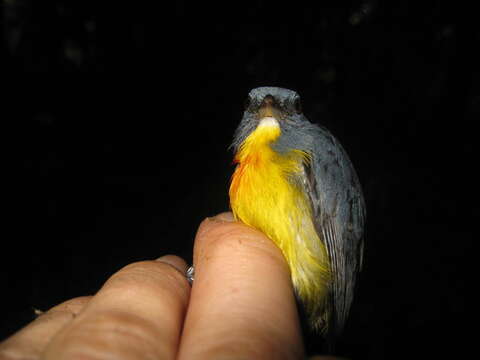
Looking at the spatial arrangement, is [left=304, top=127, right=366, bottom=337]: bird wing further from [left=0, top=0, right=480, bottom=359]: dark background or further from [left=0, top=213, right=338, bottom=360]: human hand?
[left=0, top=0, right=480, bottom=359]: dark background

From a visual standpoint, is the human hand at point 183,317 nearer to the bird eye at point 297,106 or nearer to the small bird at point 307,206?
the small bird at point 307,206

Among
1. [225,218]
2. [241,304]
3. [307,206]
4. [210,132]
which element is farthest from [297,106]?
[210,132]

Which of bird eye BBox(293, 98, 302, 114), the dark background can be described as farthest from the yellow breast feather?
the dark background

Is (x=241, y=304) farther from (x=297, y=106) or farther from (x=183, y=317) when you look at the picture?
(x=297, y=106)

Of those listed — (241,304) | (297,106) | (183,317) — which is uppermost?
(297,106)

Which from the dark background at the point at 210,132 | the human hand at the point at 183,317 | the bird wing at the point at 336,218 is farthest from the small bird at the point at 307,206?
the dark background at the point at 210,132

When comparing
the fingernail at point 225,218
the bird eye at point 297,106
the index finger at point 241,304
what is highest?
the bird eye at point 297,106

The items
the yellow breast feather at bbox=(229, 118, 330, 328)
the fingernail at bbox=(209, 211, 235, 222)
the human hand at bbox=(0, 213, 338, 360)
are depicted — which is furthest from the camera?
the fingernail at bbox=(209, 211, 235, 222)
